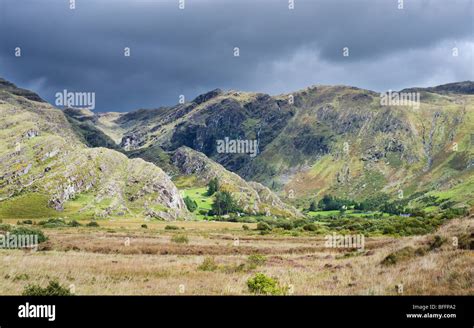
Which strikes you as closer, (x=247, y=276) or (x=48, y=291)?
(x=48, y=291)

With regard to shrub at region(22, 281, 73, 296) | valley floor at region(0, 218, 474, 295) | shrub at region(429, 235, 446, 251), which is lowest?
valley floor at region(0, 218, 474, 295)

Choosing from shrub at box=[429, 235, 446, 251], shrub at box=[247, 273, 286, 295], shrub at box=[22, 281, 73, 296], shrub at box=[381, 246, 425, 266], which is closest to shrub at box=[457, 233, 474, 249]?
shrub at box=[429, 235, 446, 251]

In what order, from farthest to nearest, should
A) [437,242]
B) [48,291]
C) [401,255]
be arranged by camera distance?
[437,242] < [401,255] < [48,291]

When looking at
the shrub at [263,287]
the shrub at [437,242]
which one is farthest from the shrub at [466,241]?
the shrub at [263,287]

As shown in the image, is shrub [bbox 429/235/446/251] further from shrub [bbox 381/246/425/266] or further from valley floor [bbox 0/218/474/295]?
shrub [bbox 381/246/425/266]

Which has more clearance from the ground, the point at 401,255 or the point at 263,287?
the point at 401,255

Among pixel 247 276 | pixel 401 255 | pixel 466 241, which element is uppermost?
pixel 466 241

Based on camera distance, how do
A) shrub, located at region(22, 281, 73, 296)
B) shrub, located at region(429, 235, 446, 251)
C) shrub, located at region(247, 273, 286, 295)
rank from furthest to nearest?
shrub, located at region(429, 235, 446, 251), shrub, located at region(247, 273, 286, 295), shrub, located at region(22, 281, 73, 296)

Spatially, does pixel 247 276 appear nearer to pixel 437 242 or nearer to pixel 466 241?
pixel 437 242

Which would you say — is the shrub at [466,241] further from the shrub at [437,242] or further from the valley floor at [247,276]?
the shrub at [437,242]

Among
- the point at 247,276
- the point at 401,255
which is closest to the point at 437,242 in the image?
the point at 401,255
